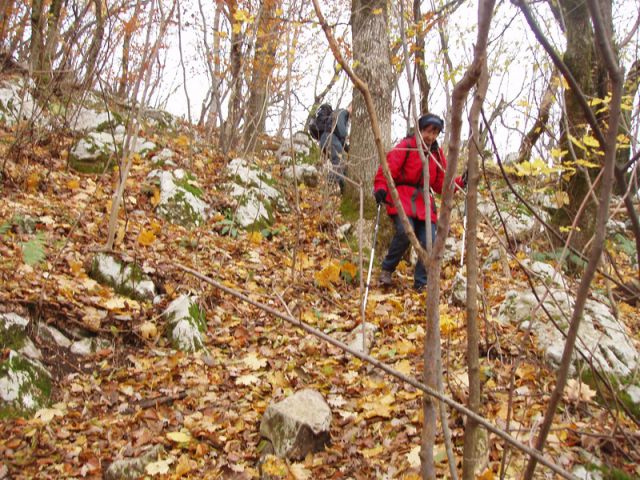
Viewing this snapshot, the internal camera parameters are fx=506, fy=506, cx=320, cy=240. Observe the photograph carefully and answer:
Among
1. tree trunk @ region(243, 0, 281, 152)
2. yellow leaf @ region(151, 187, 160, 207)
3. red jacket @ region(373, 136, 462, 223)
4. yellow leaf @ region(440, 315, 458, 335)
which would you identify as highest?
tree trunk @ region(243, 0, 281, 152)

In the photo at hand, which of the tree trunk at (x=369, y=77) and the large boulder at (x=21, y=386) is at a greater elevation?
the tree trunk at (x=369, y=77)

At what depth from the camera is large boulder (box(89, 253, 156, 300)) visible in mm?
4441

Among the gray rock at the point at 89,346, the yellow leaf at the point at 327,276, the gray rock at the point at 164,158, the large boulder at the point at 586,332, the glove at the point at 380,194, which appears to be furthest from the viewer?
the gray rock at the point at 164,158

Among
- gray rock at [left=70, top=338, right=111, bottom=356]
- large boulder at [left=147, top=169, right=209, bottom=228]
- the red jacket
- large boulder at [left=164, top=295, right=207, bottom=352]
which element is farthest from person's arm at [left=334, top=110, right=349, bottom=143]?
gray rock at [left=70, top=338, right=111, bottom=356]

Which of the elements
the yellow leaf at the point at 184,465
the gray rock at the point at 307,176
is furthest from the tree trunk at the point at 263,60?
the yellow leaf at the point at 184,465

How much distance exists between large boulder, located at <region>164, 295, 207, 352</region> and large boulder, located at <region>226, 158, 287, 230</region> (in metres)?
2.22

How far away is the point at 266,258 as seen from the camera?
607 centimetres

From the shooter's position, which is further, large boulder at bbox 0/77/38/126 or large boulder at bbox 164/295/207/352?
large boulder at bbox 0/77/38/126

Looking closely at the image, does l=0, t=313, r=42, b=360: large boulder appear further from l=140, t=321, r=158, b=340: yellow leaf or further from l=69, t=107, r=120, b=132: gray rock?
l=69, t=107, r=120, b=132: gray rock

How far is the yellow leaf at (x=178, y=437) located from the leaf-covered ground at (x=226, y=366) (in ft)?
0.05

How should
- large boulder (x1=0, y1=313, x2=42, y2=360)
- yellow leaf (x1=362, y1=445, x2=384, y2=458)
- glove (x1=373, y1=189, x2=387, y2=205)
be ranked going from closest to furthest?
1. yellow leaf (x1=362, y1=445, x2=384, y2=458)
2. large boulder (x1=0, y1=313, x2=42, y2=360)
3. glove (x1=373, y1=189, x2=387, y2=205)

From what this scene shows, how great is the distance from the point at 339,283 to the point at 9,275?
3.05 metres

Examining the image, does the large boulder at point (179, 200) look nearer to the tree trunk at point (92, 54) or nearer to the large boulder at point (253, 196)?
the large boulder at point (253, 196)

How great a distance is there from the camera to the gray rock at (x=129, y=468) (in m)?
2.81
